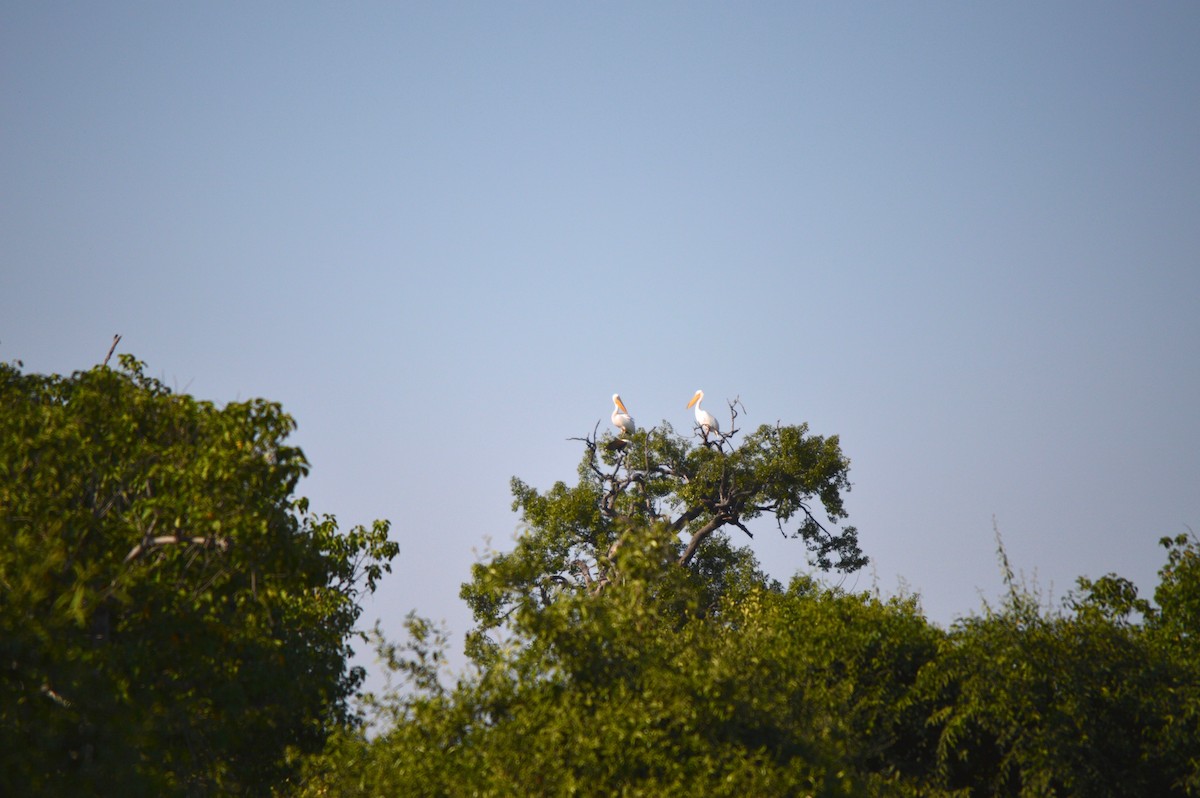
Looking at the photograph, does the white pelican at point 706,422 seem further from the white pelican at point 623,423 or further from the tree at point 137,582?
the tree at point 137,582

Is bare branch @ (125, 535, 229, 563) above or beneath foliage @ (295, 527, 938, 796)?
above

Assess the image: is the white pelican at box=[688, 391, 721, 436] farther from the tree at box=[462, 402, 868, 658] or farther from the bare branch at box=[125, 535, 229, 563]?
the bare branch at box=[125, 535, 229, 563]

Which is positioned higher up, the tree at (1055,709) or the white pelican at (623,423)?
the white pelican at (623,423)

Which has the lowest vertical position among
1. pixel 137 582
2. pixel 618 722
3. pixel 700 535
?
pixel 618 722

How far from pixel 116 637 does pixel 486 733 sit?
4.51 m

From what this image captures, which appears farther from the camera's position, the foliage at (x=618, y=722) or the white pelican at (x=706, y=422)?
the white pelican at (x=706, y=422)

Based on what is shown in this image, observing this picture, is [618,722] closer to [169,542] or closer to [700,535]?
[169,542]

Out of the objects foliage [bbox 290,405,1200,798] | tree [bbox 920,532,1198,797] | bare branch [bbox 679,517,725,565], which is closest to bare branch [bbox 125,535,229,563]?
foliage [bbox 290,405,1200,798]

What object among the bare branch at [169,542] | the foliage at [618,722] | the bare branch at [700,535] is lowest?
the foliage at [618,722]

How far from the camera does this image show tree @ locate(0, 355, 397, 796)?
37.8ft

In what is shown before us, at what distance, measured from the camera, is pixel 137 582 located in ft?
42.8

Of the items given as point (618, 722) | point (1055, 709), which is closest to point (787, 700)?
point (618, 722)

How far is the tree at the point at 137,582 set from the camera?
11.5 metres

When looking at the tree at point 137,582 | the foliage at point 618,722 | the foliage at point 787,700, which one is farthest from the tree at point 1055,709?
the tree at point 137,582
